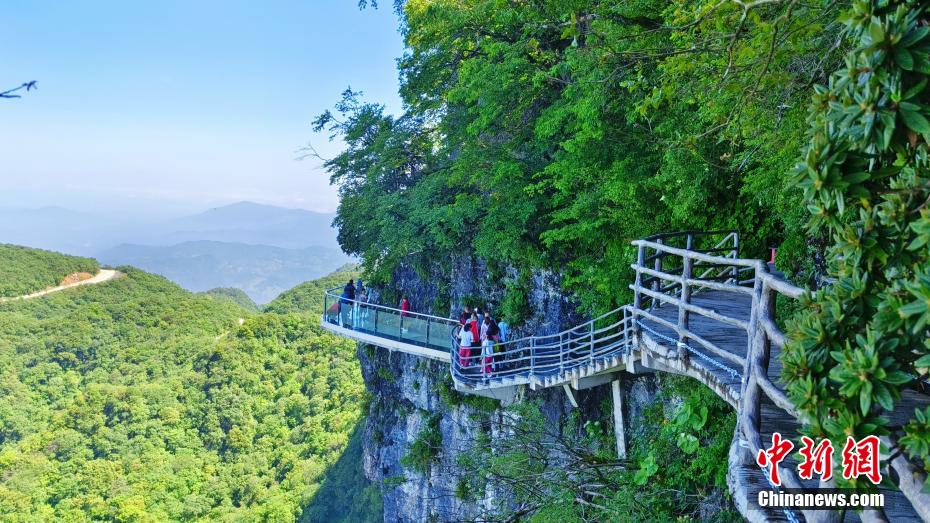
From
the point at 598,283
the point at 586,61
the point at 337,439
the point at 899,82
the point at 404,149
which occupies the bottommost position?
the point at 337,439

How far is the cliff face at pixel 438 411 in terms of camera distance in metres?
11.8

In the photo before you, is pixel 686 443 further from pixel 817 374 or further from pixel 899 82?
pixel 899 82

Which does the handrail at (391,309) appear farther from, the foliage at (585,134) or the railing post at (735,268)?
the railing post at (735,268)

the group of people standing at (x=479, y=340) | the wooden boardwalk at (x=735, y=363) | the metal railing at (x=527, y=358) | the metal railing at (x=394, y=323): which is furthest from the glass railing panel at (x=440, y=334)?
the wooden boardwalk at (x=735, y=363)

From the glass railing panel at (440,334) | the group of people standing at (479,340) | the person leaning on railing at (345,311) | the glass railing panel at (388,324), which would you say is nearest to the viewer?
the group of people standing at (479,340)

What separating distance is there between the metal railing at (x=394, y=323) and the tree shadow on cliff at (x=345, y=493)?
1314cm

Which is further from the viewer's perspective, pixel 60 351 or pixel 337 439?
pixel 60 351

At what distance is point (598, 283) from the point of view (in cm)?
1087

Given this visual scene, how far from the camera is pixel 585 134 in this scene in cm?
945

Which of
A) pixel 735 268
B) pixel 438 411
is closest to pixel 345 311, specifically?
pixel 438 411

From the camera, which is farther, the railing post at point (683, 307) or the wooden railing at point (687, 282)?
the railing post at point (683, 307)

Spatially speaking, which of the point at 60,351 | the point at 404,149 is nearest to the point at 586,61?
the point at 404,149

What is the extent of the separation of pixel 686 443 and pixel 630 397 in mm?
2632

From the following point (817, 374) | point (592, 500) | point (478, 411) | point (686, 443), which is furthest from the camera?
point (478, 411)
